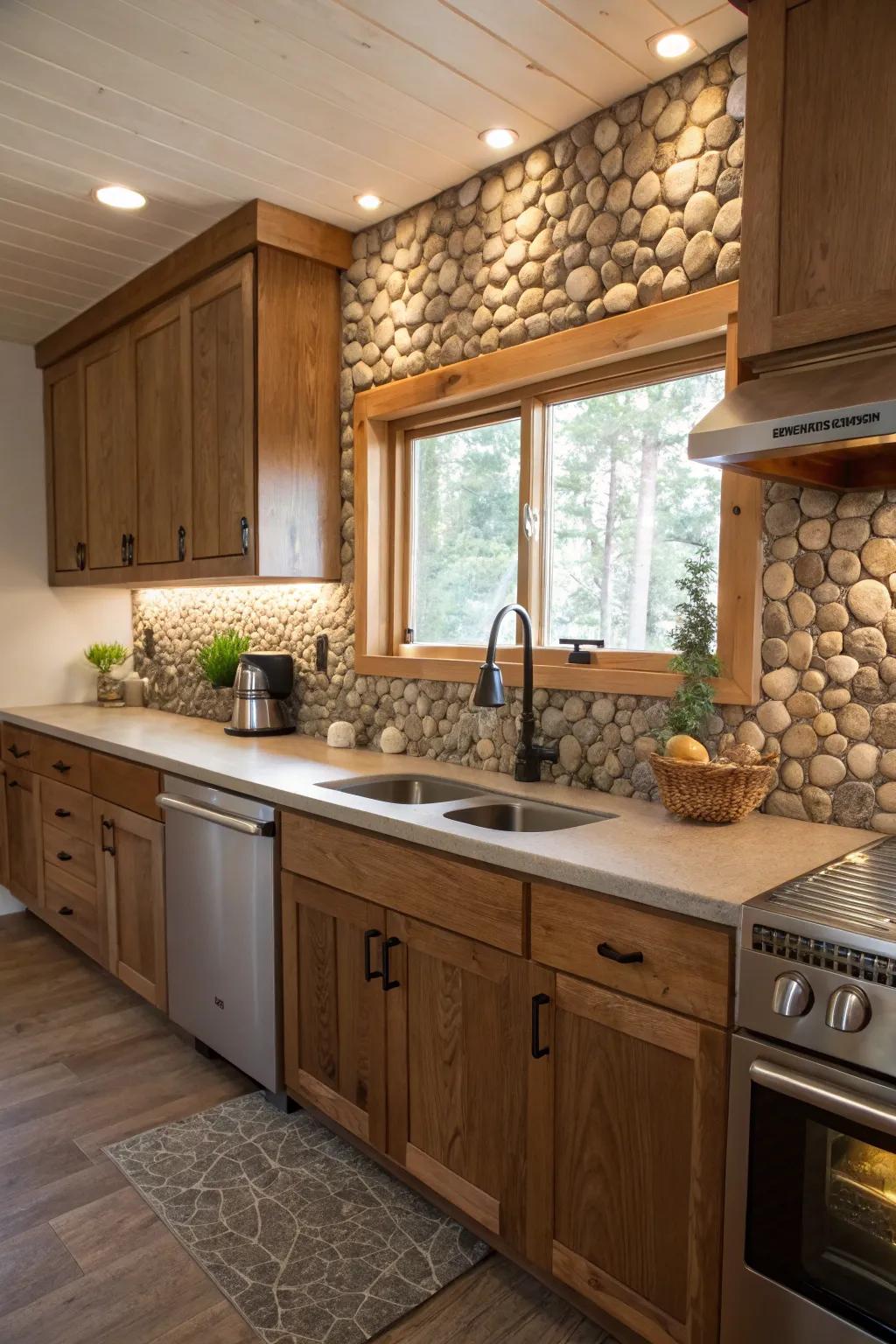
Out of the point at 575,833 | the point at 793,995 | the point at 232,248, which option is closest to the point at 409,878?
the point at 575,833

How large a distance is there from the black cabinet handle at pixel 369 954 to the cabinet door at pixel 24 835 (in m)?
2.25

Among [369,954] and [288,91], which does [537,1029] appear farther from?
[288,91]

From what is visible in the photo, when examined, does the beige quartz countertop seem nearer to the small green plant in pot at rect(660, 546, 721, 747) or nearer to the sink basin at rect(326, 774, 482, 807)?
the sink basin at rect(326, 774, 482, 807)

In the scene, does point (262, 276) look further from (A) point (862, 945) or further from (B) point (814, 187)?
(A) point (862, 945)

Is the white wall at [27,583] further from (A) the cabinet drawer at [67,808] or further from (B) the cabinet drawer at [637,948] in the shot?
(B) the cabinet drawer at [637,948]

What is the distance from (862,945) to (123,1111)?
214 centimetres

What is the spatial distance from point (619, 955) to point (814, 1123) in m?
0.37

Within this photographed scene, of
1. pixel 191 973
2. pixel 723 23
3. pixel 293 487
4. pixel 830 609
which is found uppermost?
pixel 723 23

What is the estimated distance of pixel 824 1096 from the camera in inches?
49.7

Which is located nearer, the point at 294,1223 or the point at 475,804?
the point at 294,1223

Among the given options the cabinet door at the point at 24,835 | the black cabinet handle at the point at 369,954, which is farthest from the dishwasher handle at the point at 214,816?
the cabinet door at the point at 24,835

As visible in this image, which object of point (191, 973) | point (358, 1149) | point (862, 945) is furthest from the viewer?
point (191, 973)

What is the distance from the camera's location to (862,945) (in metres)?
1.22

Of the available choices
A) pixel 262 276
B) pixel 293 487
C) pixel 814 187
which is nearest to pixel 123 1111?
pixel 293 487
